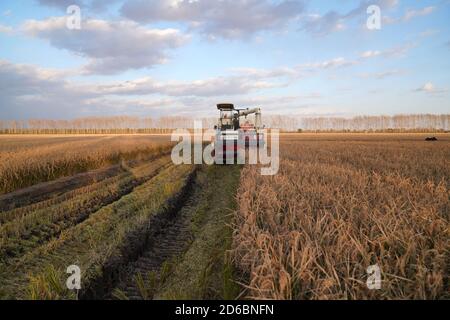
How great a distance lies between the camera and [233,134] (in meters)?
18.8

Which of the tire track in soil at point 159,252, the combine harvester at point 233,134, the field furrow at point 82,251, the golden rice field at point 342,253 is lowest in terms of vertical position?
the tire track in soil at point 159,252

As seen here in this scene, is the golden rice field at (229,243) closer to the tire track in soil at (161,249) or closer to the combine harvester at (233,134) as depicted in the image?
the tire track in soil at (161,249)

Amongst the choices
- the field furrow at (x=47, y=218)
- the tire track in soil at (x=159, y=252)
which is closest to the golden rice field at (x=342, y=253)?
the tire track in soil at (x=159, y=252)

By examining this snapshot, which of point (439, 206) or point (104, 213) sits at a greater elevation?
point (439, 206)

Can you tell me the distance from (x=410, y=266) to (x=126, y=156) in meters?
→ 20.6

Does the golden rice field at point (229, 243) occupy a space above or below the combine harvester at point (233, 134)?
below

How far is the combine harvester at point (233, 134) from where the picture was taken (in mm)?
18750

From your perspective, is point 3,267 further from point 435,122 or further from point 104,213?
point 435,122

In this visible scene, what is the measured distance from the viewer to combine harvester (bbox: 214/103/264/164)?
18.8 meters

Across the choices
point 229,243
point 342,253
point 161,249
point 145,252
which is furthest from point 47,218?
point 342,253

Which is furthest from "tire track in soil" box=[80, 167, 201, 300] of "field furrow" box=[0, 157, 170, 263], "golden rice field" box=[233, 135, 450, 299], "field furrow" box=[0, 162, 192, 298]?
"field furrow" box=[0, 157, 170, 263]
